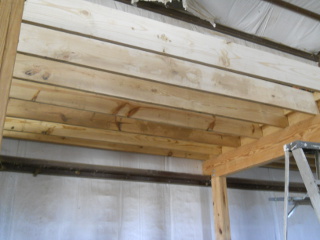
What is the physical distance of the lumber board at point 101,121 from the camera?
2.30 m

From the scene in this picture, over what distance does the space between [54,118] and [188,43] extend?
1.34 metres

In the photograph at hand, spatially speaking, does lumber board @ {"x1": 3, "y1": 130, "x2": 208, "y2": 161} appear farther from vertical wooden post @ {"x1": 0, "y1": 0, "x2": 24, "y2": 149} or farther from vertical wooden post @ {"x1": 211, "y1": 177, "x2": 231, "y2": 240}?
vertical wooden post @ {"x1": 0, "y1": 0, "x2": 24, "y2": 149}

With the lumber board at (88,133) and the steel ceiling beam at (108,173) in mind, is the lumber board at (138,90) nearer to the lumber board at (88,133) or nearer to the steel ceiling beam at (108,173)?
the lumber board at (88,133)

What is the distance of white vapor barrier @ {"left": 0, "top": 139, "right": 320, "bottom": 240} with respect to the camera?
108 inches

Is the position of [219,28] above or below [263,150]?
above

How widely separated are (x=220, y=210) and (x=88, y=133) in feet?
5.26

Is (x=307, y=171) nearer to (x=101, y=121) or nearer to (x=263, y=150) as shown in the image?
(x=263, y=150)

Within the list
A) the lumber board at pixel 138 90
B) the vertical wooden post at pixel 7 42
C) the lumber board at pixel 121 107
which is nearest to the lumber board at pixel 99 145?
the lumber board at pixel 121 107

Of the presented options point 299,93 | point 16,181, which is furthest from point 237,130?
point 16,181

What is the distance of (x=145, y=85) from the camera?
2.00 meters

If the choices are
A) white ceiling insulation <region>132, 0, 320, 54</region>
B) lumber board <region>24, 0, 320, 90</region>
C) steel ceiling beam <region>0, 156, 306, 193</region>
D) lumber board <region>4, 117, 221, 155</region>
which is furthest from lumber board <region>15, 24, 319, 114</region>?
steel ceiling beam <region>0, 156, 306, 193</region>

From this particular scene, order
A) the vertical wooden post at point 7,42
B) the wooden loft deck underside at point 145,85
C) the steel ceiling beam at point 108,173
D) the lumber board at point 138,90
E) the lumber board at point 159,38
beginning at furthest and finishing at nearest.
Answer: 1. the steel ceiling beam at point 108,173
2. the lumber board at point 138,90
3. the wooden loft deck underside at point 145,85
4. the lumber board at point 159,38
5. the vertical wooden post at point 7,42

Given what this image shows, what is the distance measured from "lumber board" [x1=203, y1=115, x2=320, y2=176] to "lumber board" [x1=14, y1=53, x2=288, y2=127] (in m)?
0.13

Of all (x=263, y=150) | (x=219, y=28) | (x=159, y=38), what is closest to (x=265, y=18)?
(x=219, y=28)
